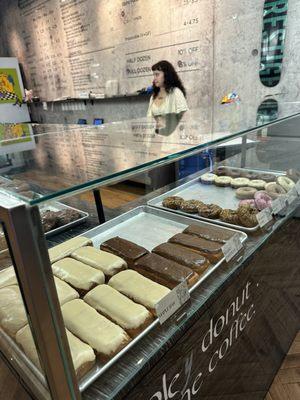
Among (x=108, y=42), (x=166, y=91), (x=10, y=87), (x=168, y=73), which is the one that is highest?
(x=108, y=42)

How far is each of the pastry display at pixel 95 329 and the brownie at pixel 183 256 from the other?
1.05 ft

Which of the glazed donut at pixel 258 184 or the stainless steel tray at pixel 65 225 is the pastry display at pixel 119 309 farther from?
the glazed donut at pixel 258 184

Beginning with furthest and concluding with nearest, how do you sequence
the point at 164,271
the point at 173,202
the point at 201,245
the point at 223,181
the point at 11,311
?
the point at 223,181 → the point at 173,202 → the point at 201,245 → the point at 164,271 → the point at 11,311

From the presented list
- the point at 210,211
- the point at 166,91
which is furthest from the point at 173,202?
the point at 166,91

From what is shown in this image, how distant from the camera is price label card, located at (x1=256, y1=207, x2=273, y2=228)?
1142 mm

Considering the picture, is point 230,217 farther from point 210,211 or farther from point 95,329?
point 95,329

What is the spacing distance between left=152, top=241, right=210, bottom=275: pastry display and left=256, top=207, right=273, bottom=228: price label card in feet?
1.07

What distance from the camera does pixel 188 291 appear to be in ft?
2.69

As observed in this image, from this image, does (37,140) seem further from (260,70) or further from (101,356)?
(260,70)

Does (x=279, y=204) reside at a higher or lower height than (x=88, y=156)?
lower

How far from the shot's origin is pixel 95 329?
71 centimetres

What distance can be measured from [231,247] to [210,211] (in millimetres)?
325

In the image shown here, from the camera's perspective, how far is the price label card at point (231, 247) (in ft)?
3.17

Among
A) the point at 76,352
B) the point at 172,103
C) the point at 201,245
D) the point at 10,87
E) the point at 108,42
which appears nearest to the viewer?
the point at 76,352
